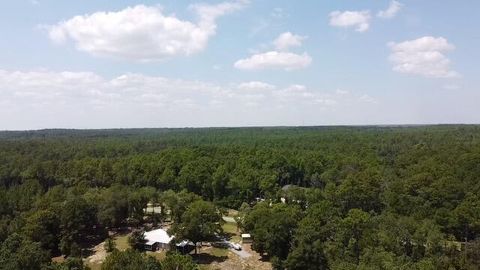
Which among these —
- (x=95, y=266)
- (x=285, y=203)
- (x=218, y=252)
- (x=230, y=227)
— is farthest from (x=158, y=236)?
(x=285, y=203)

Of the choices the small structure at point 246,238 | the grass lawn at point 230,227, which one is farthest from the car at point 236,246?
the grass lawn at point 230,227

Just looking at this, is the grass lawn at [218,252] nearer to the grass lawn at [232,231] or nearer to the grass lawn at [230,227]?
the grass lawn at [232,231]

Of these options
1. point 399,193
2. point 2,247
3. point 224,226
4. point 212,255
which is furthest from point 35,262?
point 399,193

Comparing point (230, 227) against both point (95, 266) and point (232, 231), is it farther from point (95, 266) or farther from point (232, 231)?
point (95, 266)

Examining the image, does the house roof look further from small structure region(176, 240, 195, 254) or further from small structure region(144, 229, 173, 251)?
small structure region(176, 240, 195, 254)

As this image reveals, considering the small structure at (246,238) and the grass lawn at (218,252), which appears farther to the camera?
the small structure at (246,238)

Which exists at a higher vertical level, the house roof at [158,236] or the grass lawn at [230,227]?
the house roof at [158,236]

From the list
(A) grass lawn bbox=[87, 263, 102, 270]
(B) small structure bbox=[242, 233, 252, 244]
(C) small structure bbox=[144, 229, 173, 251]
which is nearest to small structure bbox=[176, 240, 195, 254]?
(C) small structure bbox=[144, 229, 173, 251]
